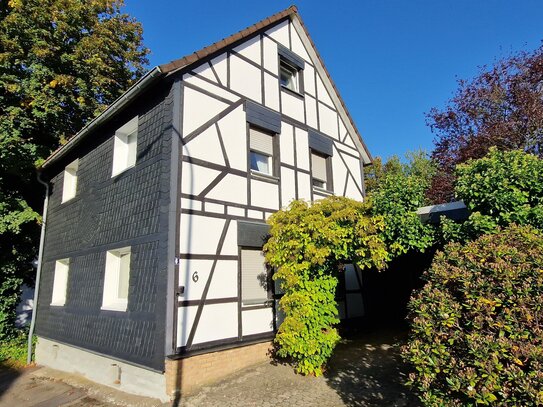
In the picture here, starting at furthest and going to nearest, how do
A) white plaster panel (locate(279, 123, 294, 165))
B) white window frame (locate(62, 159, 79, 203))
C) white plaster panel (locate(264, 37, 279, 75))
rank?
white window frame (locate(62, 159, 79, 203)) → white plaster panel (locate(264, 37, 279, 75)) → white plaster panel (locate(279, 123, 294, 165))

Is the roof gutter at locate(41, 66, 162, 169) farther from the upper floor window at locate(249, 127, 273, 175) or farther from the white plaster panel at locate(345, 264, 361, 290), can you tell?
the white plaster panel at locate(345, 264, 361, 290)

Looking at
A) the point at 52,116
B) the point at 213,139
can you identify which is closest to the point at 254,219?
the point at 213,139

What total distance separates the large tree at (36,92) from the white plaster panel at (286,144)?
26.4ft

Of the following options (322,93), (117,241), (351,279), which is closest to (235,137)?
(117,241)

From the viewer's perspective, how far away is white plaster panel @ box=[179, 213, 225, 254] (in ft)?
21.5

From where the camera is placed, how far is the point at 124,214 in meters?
7.83

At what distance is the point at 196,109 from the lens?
7434 millimetres

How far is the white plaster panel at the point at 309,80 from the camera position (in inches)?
432

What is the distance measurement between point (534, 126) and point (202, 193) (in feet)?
40.2

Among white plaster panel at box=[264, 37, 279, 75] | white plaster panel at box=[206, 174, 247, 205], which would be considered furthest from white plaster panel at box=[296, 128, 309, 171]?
white plaster panel at box=[206, 174, 247, 205]

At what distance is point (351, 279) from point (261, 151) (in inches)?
192

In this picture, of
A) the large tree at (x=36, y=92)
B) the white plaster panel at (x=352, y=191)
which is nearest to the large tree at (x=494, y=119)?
the white plaster panel at (x=352, y=191)

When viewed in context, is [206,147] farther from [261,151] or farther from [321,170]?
[321,170]

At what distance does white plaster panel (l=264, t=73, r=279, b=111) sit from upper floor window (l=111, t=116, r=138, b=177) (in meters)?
3.44
